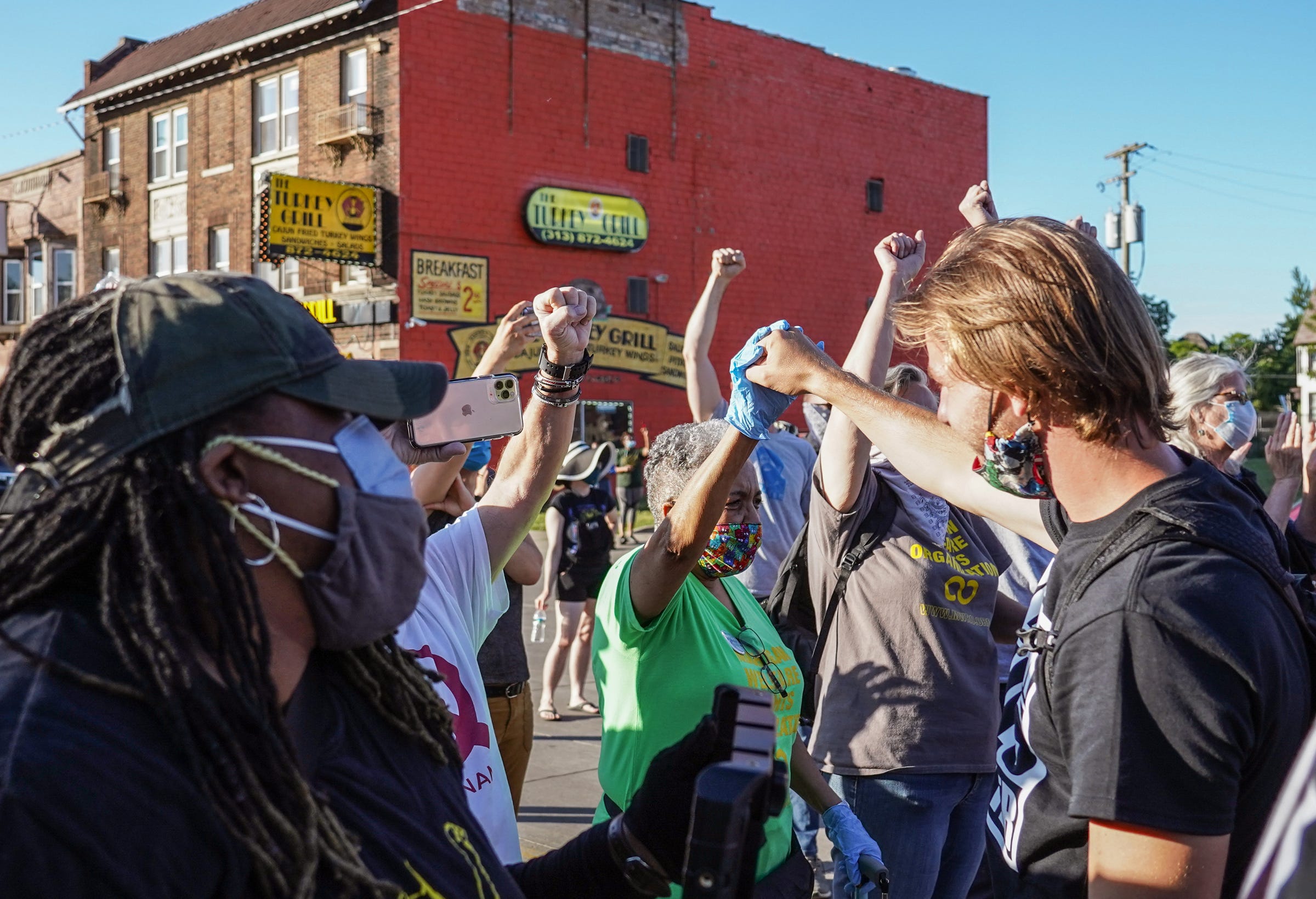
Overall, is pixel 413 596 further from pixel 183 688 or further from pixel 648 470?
pixel 648 470

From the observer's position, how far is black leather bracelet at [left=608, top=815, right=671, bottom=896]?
1744 millimetres

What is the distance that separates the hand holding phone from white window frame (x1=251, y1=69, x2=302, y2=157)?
21923mm

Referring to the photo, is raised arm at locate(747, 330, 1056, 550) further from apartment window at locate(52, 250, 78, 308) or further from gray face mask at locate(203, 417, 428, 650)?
apartment window at locate(52, 250, 78, 308)

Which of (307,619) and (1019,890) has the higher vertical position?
(307,619)

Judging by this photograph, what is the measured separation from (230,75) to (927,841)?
2505 cm

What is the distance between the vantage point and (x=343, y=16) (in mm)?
21594

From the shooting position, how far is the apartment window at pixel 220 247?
24.3 metres

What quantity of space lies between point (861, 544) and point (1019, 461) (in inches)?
63.7

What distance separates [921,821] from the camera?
11.2ft

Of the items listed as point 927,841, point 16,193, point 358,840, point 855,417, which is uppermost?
point 16,193

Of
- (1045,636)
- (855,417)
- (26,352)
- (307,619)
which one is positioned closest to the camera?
(26,352)

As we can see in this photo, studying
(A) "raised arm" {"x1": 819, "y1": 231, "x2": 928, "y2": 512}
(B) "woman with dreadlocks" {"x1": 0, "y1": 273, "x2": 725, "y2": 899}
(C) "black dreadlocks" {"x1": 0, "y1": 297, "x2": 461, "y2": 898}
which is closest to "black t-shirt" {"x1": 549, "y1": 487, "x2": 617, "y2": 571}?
(A) "raised arm" {"x1": 819, "y1": 231, "x2": 928, "y2": 512}

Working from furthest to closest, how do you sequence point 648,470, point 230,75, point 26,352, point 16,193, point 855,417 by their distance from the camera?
1. point 16,193
2. point 230,75
3. point 648,470
4. point 855,417
5. point 26,352

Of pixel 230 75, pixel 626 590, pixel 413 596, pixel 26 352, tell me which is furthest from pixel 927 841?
pixel 230 75
